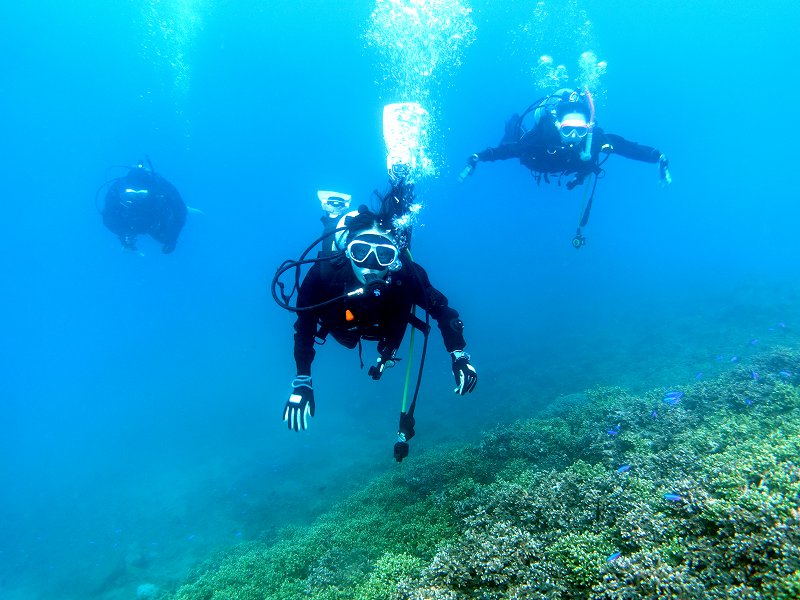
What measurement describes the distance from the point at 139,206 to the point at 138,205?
2.1 inches

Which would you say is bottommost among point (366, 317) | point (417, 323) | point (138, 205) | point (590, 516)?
point (590, 516)

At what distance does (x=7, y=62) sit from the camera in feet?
175

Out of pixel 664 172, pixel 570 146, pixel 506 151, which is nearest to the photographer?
pixel 664 172

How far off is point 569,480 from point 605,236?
75.1 m

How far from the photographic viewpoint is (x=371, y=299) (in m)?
4.62

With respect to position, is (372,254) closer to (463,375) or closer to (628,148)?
(463,375)

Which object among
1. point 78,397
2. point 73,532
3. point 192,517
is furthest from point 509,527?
point 78,397

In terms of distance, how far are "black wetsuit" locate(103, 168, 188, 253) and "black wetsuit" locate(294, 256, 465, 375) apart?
1258cm

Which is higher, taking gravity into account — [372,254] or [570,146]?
[570,146]

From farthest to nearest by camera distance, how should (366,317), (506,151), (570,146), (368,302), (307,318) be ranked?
(506,151), (570,146), (307,318), (366,317), (368,302)

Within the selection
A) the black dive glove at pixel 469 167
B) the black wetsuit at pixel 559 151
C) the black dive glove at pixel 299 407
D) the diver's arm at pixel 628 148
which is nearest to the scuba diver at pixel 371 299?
the black dive glove at pixel 299 407

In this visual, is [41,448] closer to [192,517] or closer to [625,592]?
[192,517]

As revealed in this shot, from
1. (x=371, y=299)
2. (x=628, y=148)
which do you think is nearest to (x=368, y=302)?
(x=371, y=299)

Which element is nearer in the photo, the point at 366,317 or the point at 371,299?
the point at 371,299
